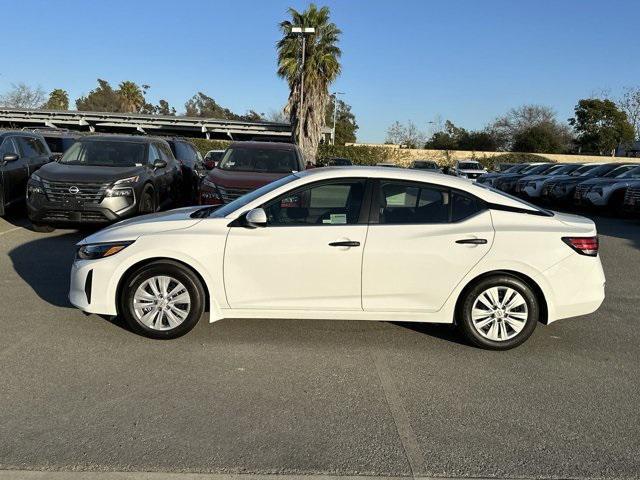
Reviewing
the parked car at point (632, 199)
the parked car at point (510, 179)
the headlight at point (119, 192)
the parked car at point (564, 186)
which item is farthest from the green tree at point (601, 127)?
the headlight at point (119, 192)

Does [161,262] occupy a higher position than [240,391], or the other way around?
[161,262]

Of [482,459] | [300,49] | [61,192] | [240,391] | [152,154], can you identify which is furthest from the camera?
[300,49]

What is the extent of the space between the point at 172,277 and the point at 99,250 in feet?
2.33

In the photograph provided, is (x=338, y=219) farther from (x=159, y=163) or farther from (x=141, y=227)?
(x=159, y=163)

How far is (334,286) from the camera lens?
480 centimetres

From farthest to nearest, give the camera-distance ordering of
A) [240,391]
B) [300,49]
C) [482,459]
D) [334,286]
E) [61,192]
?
[300,49] → [61,192] → [334,286] → [240,391] → [482,459]

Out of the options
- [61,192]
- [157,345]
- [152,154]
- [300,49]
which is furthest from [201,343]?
[300,49]

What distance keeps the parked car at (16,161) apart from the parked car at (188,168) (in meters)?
3.08

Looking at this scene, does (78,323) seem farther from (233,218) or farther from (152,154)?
(152,154)

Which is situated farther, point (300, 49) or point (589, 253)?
point (300, 49)

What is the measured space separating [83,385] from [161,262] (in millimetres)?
1209

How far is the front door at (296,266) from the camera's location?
15.7 ft

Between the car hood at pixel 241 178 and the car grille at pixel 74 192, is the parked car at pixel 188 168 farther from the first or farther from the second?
the car grille at pixel 74 192

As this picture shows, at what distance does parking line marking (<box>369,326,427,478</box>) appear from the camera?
10.5ft
